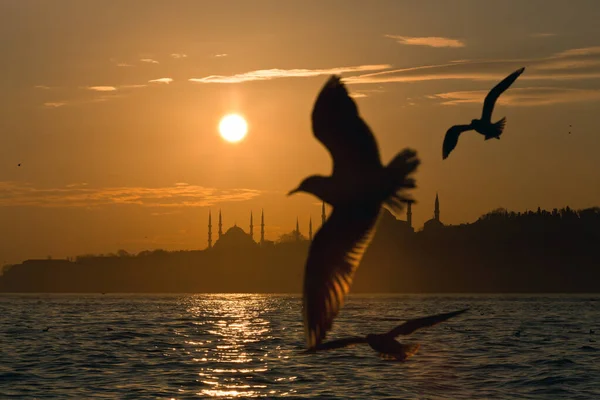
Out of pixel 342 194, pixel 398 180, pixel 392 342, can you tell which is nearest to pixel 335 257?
pixel 342 194

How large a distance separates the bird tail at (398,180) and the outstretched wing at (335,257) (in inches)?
10.2

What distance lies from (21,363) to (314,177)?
31.9 meters

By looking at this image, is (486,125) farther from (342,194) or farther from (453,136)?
(342,194)

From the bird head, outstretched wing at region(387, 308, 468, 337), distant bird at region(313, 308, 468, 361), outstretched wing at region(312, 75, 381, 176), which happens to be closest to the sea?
distant bird at region(313, 308, 468, 361)

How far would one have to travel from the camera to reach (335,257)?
789 centimetres

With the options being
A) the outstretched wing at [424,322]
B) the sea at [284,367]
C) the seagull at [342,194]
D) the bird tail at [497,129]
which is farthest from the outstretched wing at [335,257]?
the sea at [284,367]

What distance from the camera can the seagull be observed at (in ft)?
24.1

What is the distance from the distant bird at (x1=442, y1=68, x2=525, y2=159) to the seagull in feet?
10.9

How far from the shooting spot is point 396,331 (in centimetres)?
832

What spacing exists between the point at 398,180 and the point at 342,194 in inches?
19.5

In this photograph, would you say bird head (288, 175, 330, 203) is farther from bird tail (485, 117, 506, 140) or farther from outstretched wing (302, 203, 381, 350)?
bird tail (485, 117, 506, 140)

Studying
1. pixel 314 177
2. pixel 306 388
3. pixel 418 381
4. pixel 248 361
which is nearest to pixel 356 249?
pixel 314 177

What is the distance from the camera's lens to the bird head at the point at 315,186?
737 centimetres

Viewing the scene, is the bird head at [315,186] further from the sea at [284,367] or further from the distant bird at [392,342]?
the sea at [284,367]
